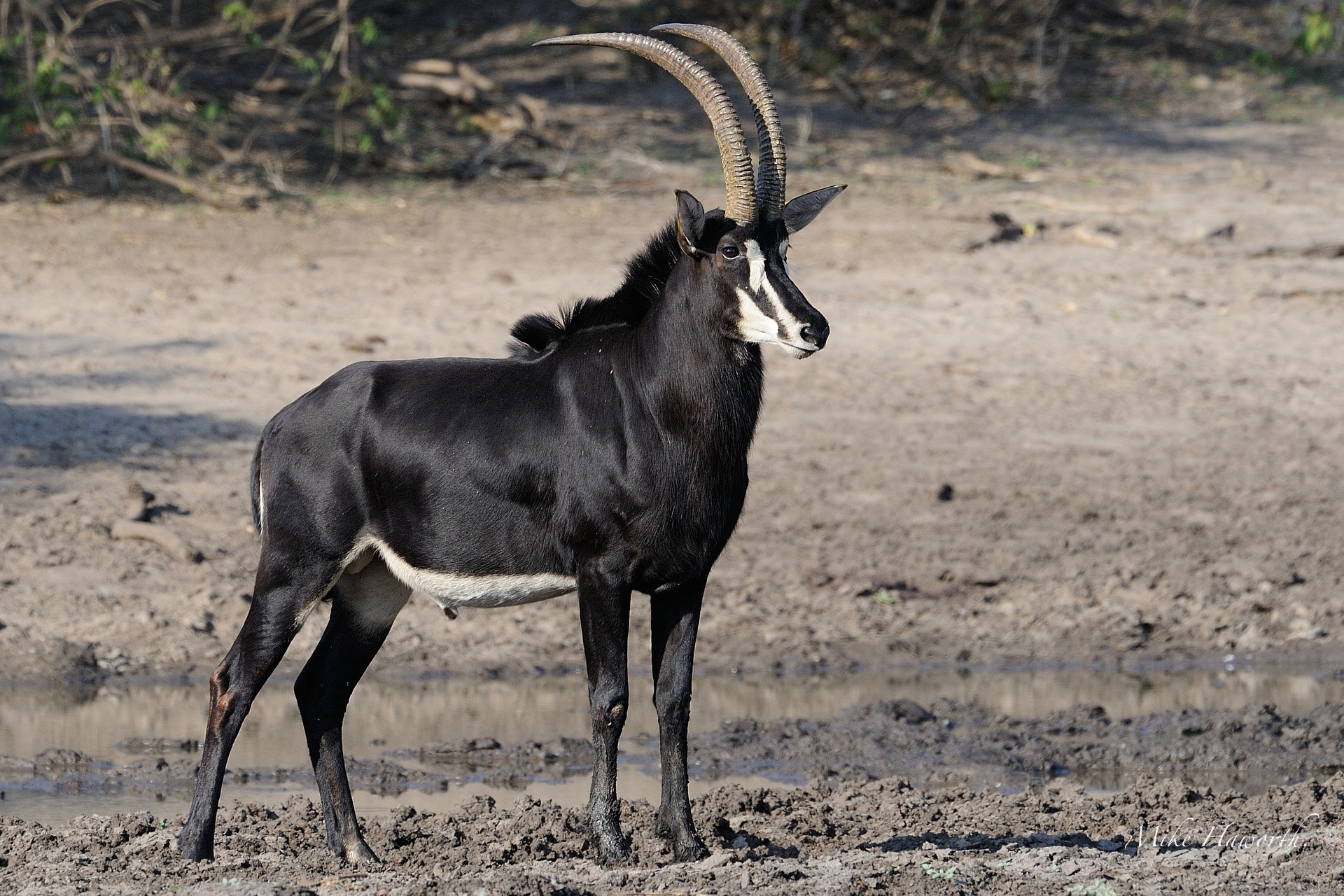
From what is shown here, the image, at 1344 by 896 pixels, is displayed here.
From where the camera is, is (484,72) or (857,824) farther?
(484,72)

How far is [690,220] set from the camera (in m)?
5.17

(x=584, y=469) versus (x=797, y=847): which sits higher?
(x=584, y=469)

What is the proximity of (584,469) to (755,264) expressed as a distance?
81cm

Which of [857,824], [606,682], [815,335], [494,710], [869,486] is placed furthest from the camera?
[869,486]

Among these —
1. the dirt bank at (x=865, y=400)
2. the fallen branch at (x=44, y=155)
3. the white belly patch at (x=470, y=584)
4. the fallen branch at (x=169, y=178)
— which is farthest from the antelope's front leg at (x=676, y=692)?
the fallen branch at (x=44, y=155)

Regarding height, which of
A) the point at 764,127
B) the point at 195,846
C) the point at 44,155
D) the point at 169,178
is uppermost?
the point at 764,127

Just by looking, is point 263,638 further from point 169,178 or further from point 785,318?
point 169,178

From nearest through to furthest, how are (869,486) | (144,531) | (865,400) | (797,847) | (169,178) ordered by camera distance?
1. (797,847)
2. (144,531)
3. (869,486)
4. (865,400)
5. (169,178)

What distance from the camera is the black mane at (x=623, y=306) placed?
557 cm

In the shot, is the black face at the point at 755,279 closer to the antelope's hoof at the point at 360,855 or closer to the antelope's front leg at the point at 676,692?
the antelope's front leg at the point at 676,692

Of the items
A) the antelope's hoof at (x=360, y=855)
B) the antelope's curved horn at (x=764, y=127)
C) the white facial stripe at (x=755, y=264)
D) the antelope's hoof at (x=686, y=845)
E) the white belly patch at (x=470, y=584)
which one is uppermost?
the antelope's curved horn at (x=764, y=127)

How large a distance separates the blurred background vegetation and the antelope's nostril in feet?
32.9

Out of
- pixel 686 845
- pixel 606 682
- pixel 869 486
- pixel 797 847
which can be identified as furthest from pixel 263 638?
pixel 869 486

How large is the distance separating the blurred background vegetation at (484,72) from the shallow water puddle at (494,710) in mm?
7303
